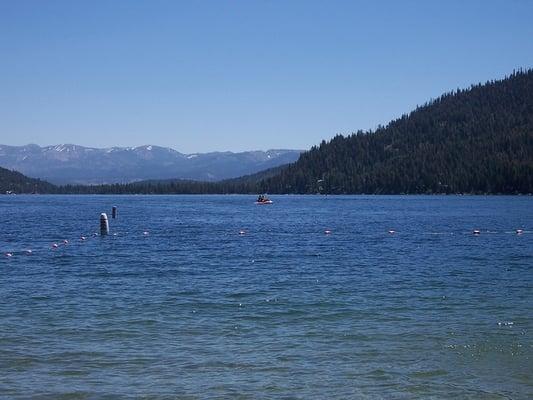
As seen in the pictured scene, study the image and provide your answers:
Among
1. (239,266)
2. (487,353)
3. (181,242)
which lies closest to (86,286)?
(239,266)

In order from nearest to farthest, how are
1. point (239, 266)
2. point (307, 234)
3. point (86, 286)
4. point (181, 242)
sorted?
point (86, 286)
point (239, 266)
point (181, 242)
point (307, 234)

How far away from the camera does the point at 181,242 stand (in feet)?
230

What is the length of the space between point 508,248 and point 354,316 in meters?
37.9

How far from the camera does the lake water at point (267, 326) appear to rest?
18.4m

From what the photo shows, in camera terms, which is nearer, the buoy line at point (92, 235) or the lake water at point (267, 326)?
the lake water at point (267, 326)

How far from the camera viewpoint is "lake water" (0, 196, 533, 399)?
18.4 metres

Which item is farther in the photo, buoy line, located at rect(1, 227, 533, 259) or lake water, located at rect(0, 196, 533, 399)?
buoy line, located at rect(1, 227, 533, 259)

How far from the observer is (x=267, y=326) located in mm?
25969

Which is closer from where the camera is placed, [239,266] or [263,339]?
[263,339]

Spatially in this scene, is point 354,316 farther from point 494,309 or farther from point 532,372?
point 532,372

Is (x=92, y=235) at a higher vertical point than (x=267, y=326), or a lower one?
higher

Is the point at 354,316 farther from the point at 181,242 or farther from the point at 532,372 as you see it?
the point at 181,242

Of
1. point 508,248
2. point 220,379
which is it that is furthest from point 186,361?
point 508,248

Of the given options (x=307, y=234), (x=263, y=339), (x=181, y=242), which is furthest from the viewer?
(x=307, y=234)
